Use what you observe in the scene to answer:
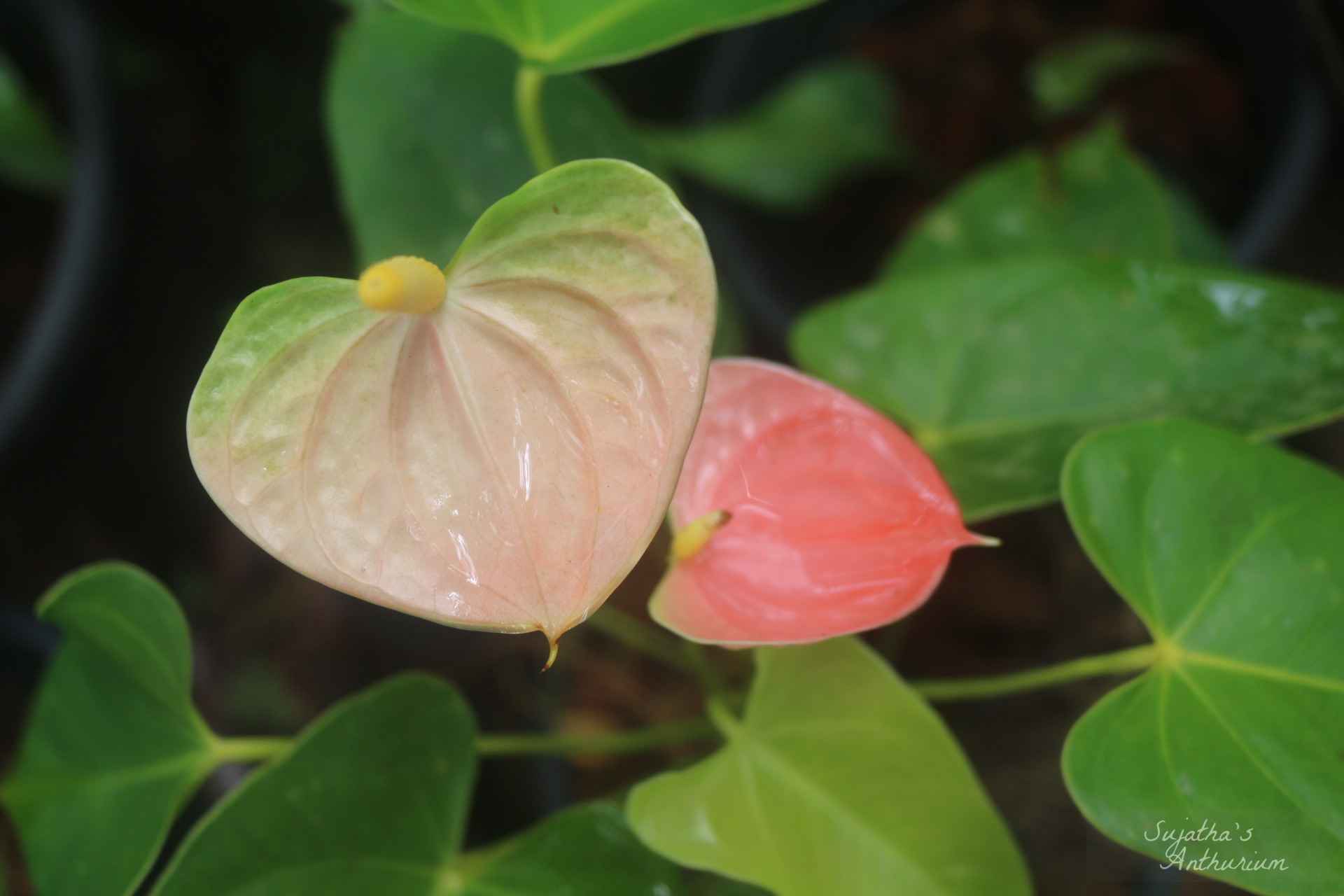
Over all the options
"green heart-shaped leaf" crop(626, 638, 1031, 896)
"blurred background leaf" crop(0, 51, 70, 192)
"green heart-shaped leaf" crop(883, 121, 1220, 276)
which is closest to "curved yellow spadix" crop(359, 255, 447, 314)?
"green heart-shaped leaf" crop(626, 638, 1031, 896)

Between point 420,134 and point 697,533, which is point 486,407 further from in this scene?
point 420,134

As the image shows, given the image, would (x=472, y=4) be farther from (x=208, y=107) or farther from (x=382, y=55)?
(x=208, y=107)

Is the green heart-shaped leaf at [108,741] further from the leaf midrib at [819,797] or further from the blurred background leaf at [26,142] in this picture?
the blurred background leaf at [26,142]

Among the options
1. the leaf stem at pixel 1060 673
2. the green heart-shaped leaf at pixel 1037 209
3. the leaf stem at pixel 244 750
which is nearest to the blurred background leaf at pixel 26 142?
the leaf stem at pixel 244 750

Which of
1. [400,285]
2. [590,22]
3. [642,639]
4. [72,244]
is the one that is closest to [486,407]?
[400,285]

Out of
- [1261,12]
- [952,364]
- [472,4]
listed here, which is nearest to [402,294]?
[472,4]

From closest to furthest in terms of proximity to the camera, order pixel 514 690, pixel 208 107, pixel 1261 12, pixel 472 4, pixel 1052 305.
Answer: pixel 472 4
pixel 1052 305
pixel 1261 12
pixel 514 690
pixel 208 107

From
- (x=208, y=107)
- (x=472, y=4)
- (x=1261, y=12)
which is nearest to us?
(x=472, y=4)
